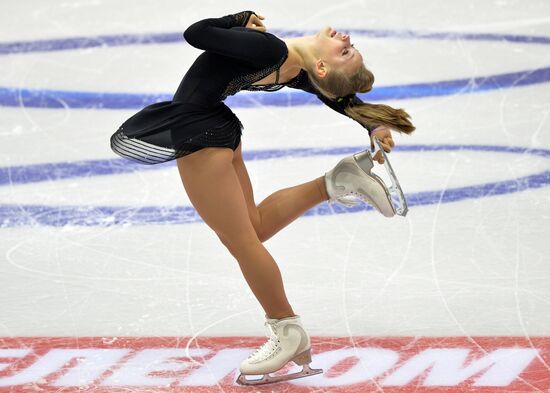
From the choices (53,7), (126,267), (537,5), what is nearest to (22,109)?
(53,7)

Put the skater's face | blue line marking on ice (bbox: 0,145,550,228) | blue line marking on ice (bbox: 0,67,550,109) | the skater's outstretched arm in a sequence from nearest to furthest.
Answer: the skater's outstretched arm < the skater's face < blue line marking on ice (bbox: 0,145,550,228) < blue line marking on ice (bbox: 0,67,550,109)

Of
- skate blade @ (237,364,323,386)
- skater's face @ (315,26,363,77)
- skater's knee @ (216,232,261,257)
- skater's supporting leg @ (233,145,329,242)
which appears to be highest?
skater's face @ (315,26,363,77)

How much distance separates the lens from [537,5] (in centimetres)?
705

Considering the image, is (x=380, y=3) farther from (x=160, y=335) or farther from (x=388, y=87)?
(x=160, y=335)

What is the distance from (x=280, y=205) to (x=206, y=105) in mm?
517

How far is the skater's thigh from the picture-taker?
3.41 meters

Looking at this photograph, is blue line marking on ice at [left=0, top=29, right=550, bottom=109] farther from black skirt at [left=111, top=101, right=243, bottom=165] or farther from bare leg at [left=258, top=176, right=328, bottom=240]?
black skirt at [left=111, top=101, right=243, bottom=165]

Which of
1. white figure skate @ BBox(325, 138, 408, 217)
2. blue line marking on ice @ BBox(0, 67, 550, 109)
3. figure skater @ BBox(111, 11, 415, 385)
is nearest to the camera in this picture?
figure skater @ BBox(111, 11, 415, 385)

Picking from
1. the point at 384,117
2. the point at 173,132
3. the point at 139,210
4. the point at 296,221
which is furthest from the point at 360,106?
the point at 139,210

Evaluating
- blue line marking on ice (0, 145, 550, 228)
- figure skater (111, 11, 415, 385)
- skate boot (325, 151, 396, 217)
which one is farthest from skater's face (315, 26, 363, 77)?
blue line marking on ice (0, 145, 550, 228)

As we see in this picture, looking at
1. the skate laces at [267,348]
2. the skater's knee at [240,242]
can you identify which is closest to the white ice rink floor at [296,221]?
the skate laces at [267,348]

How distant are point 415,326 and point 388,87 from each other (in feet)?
8.45

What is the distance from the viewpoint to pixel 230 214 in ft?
11.3

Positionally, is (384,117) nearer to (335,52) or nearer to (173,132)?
(335,52)
